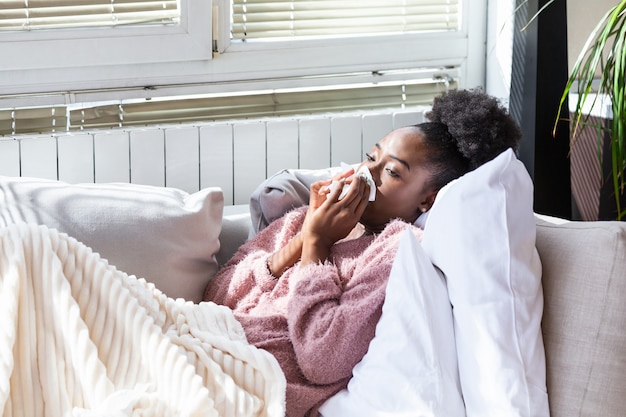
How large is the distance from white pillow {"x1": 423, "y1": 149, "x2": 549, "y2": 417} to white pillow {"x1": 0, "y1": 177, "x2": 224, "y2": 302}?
69 cm

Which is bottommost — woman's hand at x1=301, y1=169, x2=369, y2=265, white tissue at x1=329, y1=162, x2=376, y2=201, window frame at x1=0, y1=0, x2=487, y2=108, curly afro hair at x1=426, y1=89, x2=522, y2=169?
woman's hand at x1=301, y1=169, x2=369, y2=265

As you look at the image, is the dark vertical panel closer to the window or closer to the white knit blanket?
the window

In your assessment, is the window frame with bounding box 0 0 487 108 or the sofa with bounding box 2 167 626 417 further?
the window frame with bounding box 0 0 487 108

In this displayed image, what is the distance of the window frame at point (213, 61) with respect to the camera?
2.48m

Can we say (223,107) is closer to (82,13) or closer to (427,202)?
(82,13)

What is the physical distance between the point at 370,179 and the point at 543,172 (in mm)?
610

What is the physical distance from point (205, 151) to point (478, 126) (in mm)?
910

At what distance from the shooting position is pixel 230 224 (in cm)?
227

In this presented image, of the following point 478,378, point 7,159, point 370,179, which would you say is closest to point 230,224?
point 370,179

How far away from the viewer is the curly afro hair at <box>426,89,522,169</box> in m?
1.95

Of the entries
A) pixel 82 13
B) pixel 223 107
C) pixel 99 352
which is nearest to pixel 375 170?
pixel 99 352

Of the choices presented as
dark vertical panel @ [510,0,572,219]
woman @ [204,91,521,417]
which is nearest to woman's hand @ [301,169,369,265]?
woman @ [204,91,521,417]

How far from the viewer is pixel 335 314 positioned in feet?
5.36

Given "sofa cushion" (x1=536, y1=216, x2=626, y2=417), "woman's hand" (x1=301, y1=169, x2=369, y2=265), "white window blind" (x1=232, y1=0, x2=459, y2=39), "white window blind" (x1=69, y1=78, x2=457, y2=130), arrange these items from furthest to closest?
"white window blind" (x1=232, y1=0, x2=459, y2=39) < "white window blind" (x1=69, y1=78, x2=457, y2=130) < "woman's hand" (x1=301, y1=169, x2=369, y2=265) < "sofa cushion" (x1=536, y1=216, x2=626, y2=417)
